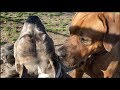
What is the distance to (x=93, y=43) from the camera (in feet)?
10.0

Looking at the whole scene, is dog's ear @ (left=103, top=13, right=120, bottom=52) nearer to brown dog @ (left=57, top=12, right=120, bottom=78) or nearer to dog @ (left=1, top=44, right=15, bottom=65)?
brown dog @ (left=57, top=12, right=120, bottom=78)

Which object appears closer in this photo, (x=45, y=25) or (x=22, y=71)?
(x=22, y=71)

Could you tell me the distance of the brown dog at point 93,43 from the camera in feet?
9.68

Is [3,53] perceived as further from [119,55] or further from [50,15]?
[50,15]

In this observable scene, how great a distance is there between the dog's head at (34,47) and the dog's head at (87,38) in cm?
155

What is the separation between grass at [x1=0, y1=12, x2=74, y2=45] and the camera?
5383mm

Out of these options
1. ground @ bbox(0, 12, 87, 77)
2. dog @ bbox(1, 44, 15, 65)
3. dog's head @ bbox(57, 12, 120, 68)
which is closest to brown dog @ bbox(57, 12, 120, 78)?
dog's head @ bbox(57, 12, 120, 68)

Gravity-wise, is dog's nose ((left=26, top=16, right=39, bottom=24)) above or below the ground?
above

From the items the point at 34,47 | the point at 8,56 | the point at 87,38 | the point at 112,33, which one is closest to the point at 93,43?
the point at 87,38

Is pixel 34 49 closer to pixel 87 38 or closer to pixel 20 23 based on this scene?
pixel 87 38

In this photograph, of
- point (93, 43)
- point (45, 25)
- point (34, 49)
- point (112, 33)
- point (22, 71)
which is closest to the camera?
point (34, 49)

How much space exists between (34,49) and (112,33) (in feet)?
5.65

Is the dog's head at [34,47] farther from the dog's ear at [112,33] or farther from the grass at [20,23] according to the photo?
the grass at [20,23]

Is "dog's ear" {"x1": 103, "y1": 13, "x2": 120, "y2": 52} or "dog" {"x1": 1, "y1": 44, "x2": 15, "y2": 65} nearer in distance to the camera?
"dog" {"x1": 1, "y1": 44, "x2": 15, "y2": 65}
